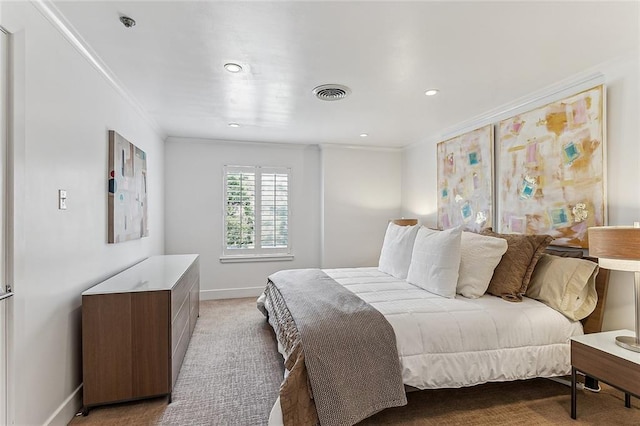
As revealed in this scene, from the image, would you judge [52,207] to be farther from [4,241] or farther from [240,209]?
[240,209]

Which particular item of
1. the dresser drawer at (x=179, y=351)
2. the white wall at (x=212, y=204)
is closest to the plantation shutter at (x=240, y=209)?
the white wall at (x=212, y=204)

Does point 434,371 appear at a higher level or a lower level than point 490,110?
lower

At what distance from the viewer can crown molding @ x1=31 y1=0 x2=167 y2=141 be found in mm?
1744

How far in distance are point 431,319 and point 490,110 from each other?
2.43 metres

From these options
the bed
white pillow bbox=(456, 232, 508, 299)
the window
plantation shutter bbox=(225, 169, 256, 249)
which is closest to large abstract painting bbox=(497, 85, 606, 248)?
the bed

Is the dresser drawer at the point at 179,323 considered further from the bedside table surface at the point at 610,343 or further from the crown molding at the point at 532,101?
the crown molding at the point at 532,101

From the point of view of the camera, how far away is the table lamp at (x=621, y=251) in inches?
69.8

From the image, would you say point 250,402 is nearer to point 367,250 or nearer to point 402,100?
point 402,100

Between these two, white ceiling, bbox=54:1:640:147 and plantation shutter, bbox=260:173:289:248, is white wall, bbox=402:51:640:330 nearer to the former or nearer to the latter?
white ceiling, bbox=54:1:640:147

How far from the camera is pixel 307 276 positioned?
10.6 feet

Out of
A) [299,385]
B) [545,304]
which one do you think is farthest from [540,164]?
[299,385]

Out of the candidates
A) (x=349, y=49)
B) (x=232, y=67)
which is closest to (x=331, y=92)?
(x=349, y=49)

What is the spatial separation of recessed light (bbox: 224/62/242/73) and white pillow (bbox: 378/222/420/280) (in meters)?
2.24

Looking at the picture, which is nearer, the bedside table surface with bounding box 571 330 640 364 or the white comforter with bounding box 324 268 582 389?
the bedside table surface with bounding box 571 330 640 364
